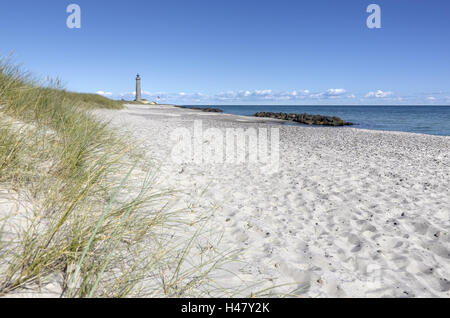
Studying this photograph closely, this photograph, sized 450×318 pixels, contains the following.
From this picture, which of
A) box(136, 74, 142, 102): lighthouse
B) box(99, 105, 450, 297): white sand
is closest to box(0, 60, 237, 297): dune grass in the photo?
box(99, 105, 450, 297): white sand

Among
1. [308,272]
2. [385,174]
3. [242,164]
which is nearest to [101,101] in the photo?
[242,164]

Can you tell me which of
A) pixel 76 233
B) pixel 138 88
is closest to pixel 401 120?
pixel 76 233

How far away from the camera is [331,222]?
3.95 meters

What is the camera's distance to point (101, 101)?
22844 mm

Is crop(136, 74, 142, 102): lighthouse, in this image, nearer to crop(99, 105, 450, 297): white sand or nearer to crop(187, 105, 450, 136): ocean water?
crop(187, 105, 450, 136): ocean water

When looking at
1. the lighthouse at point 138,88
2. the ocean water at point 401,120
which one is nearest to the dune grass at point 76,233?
the ocean water at point 401,120

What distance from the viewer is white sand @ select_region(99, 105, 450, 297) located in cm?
265

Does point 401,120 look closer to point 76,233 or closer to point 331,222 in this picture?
point 331,222

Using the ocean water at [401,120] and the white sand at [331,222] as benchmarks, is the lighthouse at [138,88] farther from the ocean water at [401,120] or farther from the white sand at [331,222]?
the white sand at [331,222]

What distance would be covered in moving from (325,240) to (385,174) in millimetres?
3991

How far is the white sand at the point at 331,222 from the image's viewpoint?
2652mm

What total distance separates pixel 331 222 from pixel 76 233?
332 cm
